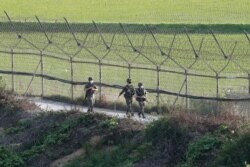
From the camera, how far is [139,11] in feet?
224

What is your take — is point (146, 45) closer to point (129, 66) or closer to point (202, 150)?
point (129, 66)

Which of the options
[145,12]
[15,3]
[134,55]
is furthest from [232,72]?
[15,3]

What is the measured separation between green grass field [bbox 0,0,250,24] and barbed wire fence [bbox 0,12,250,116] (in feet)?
39.9

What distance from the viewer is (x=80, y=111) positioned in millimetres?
36656

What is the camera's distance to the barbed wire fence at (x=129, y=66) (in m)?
36.8

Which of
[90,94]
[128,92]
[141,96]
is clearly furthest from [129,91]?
[90,94]

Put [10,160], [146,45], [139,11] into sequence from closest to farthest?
[10,160], [146,45], [139,11]

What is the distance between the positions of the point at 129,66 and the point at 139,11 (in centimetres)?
2939

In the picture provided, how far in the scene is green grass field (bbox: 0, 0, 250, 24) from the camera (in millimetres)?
62781

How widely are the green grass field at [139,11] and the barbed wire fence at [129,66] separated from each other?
12151mm

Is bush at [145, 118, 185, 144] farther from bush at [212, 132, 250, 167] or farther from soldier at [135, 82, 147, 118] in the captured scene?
soldier at [135, 82, 147, 118]

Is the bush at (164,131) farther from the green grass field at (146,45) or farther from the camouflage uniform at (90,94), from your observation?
the camouflage uniform at (90,94)

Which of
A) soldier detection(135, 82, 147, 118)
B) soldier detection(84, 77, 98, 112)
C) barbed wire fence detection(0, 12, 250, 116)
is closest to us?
soldier detection(135, 82, 147, 118)

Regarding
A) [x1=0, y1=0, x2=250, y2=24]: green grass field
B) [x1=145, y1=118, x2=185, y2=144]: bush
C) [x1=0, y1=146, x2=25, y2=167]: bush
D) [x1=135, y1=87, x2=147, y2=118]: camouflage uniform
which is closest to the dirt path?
[x1=135, y1=87, x2=147, y2=118]: camouflage uniform
